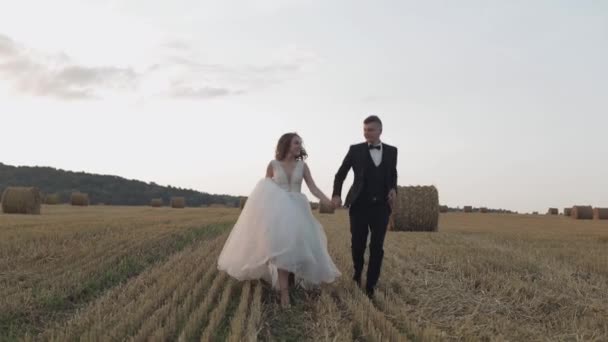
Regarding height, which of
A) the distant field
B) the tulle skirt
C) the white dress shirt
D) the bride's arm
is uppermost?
the white dress shirt

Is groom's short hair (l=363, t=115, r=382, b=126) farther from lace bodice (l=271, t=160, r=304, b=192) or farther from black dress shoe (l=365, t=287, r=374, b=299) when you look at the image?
black dress shoe (l=365, t=287, r=374, b=299)

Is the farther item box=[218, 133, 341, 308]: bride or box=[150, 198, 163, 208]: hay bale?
box=[150, 198, 163, 208]: hay bale

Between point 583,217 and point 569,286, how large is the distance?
86.4 feet

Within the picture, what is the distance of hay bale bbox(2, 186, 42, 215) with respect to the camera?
1024 inches

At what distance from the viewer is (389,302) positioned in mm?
6426

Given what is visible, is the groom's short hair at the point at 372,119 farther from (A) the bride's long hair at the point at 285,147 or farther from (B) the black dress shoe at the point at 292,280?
(B) the black dress shoe at the point at 292,280

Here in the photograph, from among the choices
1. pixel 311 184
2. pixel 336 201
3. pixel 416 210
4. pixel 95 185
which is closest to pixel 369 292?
pixel 336 201

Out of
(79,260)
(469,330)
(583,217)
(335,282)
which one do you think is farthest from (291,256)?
(583,217)

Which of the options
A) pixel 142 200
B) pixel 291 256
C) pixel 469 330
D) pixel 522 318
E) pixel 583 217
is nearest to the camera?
pixel 469 330

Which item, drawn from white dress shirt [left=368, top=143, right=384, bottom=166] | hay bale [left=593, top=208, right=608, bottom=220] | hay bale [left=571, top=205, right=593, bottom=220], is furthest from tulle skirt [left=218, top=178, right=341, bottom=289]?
hay bale [left=571, top=205, right=593, bottom=220]

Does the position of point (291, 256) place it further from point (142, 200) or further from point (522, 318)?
point (142, 200)

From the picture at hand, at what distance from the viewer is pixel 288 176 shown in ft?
24.1

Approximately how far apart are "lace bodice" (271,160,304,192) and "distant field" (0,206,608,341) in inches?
48.2

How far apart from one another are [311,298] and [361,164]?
1.60 meters
